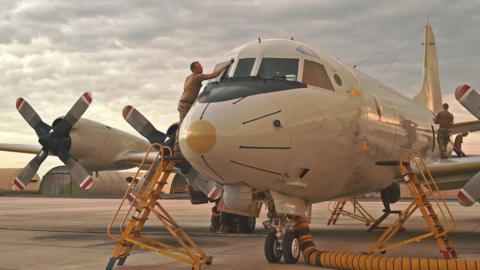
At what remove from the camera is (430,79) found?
25.9 metres

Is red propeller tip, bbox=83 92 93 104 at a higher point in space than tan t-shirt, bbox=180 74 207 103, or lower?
lower

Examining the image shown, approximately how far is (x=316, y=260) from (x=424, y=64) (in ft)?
62.9

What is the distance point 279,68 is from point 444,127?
7595mm

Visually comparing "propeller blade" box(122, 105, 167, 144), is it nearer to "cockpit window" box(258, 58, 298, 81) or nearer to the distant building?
"cockpit window" box(258, 58, 298, 81)

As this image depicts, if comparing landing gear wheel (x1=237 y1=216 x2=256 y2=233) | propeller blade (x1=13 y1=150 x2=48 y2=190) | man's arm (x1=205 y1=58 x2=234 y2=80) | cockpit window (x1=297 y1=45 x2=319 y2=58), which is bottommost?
landing gear wheel (x1=237 y1=216 x2=256 y2=233)

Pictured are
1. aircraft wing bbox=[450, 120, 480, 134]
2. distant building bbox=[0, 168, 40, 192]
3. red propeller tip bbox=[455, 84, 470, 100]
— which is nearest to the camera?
red propeller tip bbox=[455, 84, 470, 100]

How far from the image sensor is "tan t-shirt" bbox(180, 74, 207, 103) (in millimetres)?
11961

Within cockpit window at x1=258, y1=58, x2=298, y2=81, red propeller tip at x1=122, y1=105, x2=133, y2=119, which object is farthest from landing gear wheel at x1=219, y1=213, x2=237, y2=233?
cockpit window at x1=258, y1=58, x2=298, y2=81

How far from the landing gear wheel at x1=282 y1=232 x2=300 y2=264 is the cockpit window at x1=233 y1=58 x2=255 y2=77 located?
10.00 feet

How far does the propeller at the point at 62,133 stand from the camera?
54.6ft

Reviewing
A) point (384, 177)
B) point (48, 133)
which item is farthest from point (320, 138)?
point (48, 133)

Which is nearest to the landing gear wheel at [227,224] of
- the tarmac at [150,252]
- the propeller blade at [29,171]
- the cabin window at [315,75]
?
the tarmac at [150,252]

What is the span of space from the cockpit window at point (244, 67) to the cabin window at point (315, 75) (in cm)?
103

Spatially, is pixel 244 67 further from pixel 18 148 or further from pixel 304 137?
pixel 18 148
